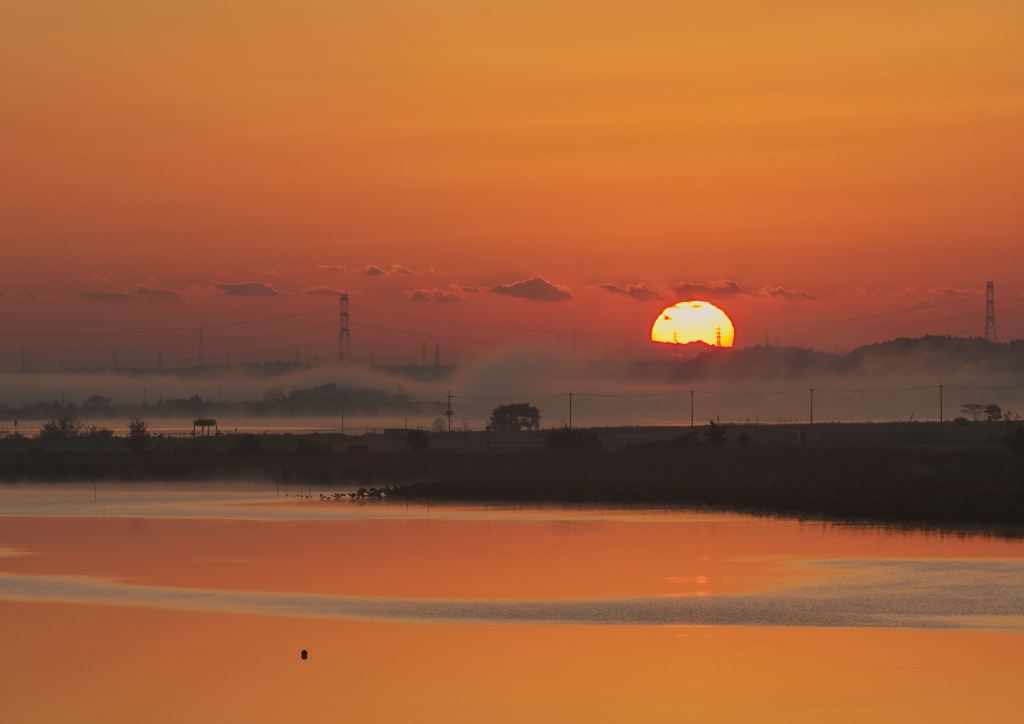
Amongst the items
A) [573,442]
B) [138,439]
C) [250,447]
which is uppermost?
[138,439]

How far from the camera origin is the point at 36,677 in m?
30.5

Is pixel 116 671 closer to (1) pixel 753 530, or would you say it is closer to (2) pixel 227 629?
(2) pixel 227 629

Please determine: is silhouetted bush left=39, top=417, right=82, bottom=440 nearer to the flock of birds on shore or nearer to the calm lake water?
the flock of birds on shore

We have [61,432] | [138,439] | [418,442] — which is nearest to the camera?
[418,442]

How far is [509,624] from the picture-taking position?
37156 mm

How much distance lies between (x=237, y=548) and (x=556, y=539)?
38.5ft

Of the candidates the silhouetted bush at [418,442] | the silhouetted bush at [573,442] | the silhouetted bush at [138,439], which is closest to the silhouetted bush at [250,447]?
the silhouetted bush at [138,439]

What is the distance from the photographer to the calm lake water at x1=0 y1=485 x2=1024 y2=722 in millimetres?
28219

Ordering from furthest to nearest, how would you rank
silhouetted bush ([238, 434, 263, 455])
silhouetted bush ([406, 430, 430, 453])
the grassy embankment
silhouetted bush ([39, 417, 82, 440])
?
silhouetted bush ([39, 417, 82, 440]) < silhouetted bush ([406, 430, 430, 453]) < silhouetted bush ([238, 434, 263, 455]) < the grassy embankment

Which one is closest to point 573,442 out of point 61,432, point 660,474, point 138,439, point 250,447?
point 250,447

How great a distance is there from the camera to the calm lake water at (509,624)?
28219mm

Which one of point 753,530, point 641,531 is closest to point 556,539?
point 641,531

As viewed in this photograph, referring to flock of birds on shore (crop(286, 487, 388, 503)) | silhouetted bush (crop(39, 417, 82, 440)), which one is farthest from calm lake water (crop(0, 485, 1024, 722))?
silhouetted bush (crop(39, 417, 82, 440))

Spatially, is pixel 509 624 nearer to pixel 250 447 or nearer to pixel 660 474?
pixel 660 474
